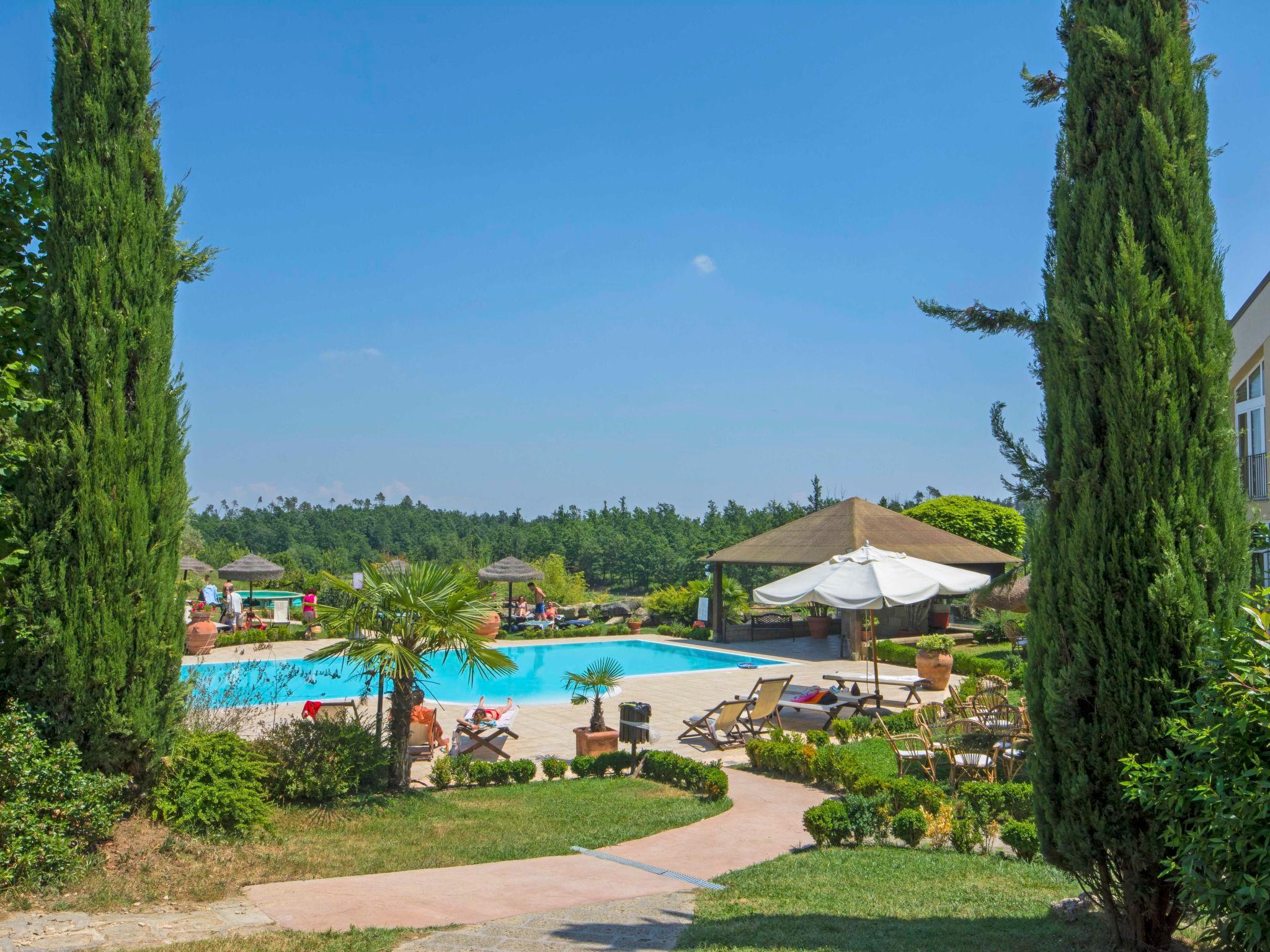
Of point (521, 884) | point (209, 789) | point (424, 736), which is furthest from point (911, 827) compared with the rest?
point (424, 736)

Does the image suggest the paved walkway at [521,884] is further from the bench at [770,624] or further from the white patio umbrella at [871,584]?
the bench at [770,624]

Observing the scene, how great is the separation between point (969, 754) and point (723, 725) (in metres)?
3.71

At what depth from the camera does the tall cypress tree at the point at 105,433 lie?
21.0 feet

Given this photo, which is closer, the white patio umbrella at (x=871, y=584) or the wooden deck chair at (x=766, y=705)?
the wooden deck chair at (x=766, y=705)

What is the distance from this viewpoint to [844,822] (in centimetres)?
780

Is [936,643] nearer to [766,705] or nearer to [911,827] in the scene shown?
[766,705]

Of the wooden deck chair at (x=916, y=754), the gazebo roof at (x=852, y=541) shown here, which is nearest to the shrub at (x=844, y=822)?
the wooden deck chair at (x=916, y=754)

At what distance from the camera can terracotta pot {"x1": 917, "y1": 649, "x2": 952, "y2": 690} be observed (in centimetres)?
1731

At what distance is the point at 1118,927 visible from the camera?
458 centimetres

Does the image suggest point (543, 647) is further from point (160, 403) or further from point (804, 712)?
point (160, 403)

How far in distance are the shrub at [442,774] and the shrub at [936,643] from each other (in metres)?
11.3

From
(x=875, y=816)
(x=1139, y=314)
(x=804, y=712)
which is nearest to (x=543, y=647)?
(x=804, y=712)

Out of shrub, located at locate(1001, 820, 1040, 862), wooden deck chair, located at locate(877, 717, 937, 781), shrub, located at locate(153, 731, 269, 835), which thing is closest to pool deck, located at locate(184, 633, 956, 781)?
shrub, located at locate(153, 731, 269, 835)

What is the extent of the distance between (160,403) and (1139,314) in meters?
6.69
